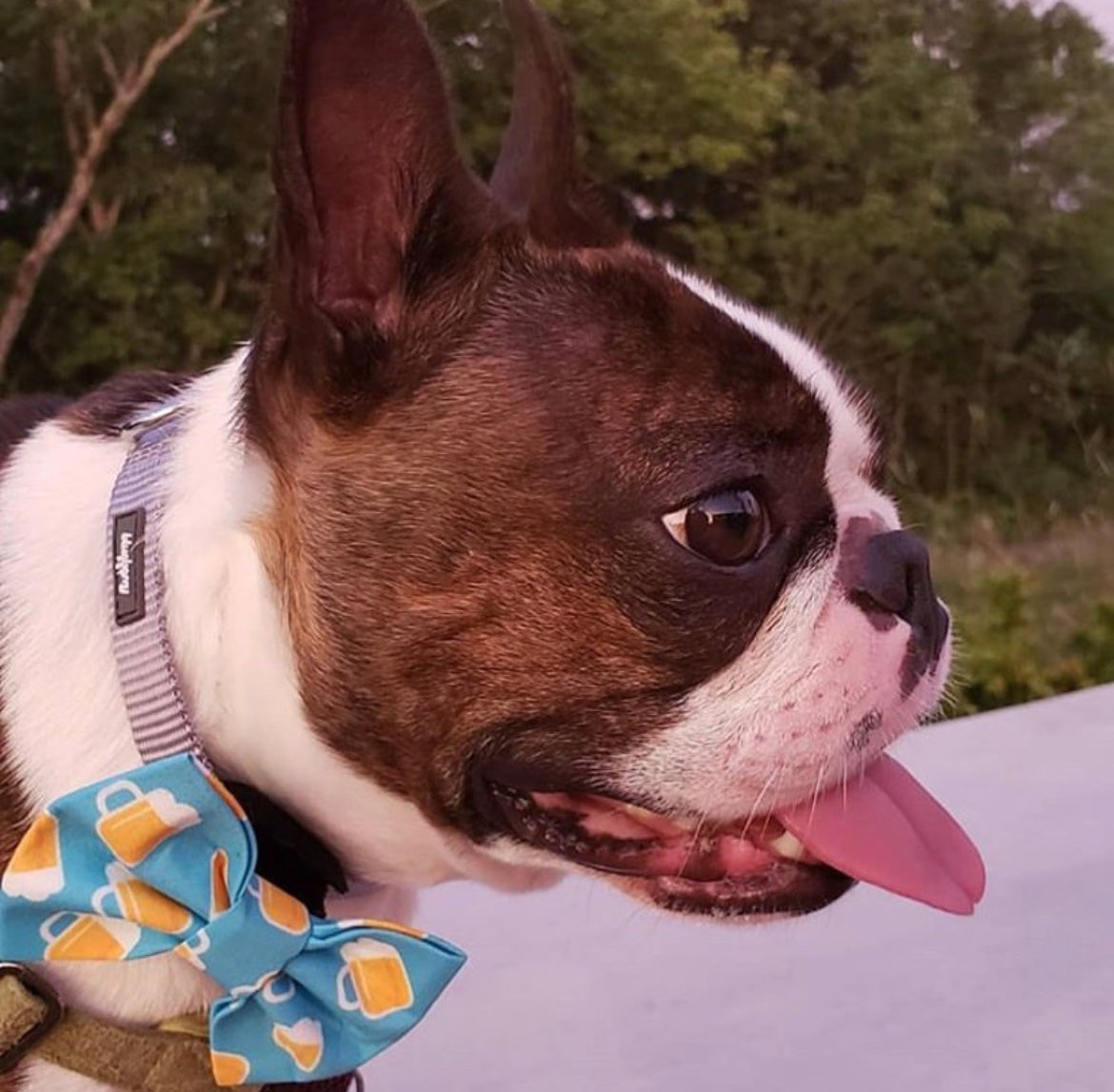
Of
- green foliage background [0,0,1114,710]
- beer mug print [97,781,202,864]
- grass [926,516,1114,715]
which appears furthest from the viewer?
green foliage background [0,0,1114,710]

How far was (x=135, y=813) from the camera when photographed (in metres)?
0.83

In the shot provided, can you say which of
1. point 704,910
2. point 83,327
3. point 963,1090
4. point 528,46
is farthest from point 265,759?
point 83,327

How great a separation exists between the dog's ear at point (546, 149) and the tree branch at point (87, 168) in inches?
93.8

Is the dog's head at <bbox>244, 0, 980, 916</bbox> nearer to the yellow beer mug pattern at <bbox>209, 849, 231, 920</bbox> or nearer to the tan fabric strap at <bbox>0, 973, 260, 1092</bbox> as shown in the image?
the yellow beer mug pattern at <bbox>209, 849, 231, 920</bbox>

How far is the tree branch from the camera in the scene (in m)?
3.32

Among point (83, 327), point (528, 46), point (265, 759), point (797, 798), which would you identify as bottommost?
point (83, 327)

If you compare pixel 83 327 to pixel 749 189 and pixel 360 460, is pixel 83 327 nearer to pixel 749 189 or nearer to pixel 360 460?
pixel 749 189

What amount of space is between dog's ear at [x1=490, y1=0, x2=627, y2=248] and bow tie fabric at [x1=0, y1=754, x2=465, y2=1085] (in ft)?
1.67

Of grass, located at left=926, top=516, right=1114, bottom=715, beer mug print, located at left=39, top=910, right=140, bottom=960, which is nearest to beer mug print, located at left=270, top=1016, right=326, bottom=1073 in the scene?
beer mug print, located at left=39, top=910, right=140, bottom=960

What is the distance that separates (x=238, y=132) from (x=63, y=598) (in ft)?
8.51

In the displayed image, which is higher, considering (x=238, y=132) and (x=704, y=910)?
(x=704, y=910)

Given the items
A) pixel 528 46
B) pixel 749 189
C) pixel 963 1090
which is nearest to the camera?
pixel 528 46

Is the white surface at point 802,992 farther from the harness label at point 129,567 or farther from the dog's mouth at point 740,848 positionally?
the harness label at point 129,567

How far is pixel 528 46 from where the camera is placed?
116 cm
